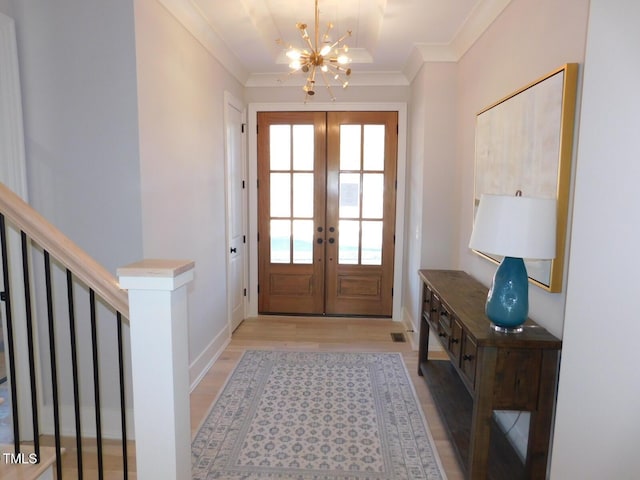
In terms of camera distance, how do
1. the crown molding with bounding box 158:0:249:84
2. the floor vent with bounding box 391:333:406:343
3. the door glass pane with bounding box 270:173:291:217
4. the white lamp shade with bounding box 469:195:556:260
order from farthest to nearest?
1. the door glass pane with bounding box 270:173:291:217
2. the floor vent with bounding box 391:333:406:343
3. the crown molding with bounding box 158:0:249:84
4. the white lamp shade with bounding box 469:195:556:260

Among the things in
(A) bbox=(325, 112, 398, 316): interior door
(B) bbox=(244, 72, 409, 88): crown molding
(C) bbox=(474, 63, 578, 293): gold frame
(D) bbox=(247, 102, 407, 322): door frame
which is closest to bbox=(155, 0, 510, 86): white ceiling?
(B) bbox=(244, 72, 409, 88): crown molding

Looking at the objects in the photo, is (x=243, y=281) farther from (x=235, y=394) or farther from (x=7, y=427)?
(x=7, y=427)

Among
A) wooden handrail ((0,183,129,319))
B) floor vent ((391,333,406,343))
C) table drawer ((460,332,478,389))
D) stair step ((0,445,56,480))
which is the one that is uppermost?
wooden handrail ((0,183,129,319))

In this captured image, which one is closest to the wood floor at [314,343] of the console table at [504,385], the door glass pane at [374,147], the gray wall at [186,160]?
the gray wall at [186,160]

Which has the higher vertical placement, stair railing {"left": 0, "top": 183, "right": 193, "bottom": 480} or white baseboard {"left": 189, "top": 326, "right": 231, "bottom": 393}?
stair railing {"left": 0, "top": 183, "right": 193, "bottom": 480}

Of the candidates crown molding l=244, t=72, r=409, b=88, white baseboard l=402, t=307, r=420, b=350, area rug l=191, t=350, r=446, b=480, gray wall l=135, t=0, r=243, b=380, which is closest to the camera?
area rug l=191, t=350, r=446, b=480

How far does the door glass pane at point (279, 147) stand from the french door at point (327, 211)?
11mm

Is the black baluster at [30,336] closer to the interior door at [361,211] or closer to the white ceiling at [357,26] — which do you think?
the white ceiling at [357,26]

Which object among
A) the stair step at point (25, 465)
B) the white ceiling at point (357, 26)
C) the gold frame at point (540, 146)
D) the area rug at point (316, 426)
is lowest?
the area rug at point (316, 426)

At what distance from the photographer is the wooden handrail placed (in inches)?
49.9

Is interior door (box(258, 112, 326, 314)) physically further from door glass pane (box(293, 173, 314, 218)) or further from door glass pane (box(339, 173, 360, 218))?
door glass pane (box(339, 173, 360, 218))

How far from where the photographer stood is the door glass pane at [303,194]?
457 cm

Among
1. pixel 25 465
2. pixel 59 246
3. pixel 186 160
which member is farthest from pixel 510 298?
pixel 186 160

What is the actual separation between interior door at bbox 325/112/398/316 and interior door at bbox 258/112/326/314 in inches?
5.3
